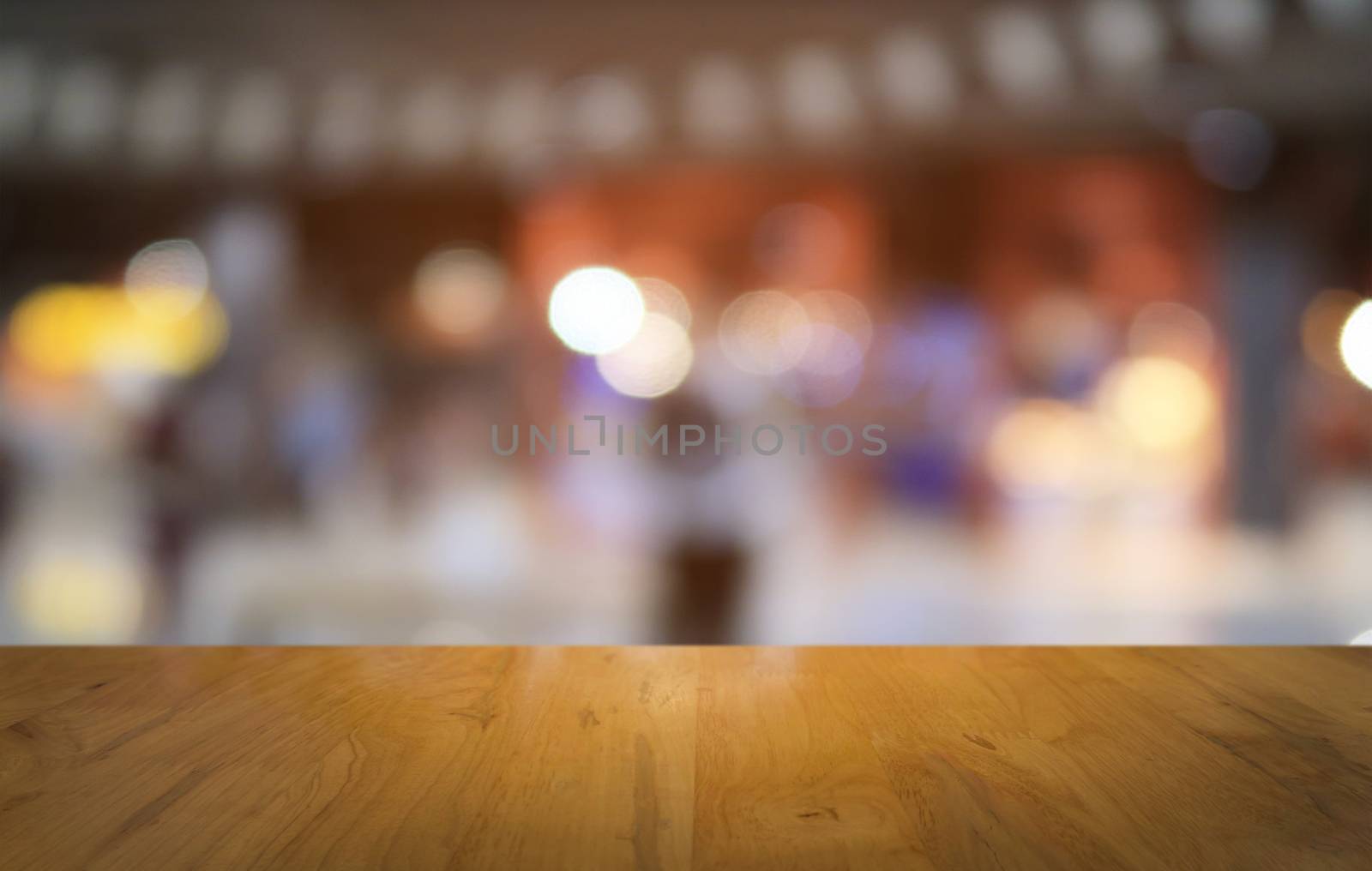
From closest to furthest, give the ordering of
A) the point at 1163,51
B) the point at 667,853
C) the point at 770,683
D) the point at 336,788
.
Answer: the point at 667,853 < the point at 336,788 < the point at 770,683 < the point at 1163,51

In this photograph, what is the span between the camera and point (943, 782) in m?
0.95

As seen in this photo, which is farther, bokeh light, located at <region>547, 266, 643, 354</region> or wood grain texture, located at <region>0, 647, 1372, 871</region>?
bokeh light, located at <region>547, 266, 643, 354</region>

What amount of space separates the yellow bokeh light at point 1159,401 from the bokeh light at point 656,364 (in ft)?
2.24

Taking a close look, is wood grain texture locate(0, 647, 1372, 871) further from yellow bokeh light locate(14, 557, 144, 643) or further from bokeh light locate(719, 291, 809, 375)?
bokeh light locate(719, 291, 809, 375)

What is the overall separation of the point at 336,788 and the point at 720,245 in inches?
42.5

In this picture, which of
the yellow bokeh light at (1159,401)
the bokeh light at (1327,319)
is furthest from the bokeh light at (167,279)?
the bokeh light at (1327,319)

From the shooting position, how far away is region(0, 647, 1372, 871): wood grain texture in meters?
0.81

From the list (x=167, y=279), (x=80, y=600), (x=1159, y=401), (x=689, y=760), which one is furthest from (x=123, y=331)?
(x=1159, y=401)

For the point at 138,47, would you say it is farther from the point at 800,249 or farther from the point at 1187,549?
the point at 1187,549

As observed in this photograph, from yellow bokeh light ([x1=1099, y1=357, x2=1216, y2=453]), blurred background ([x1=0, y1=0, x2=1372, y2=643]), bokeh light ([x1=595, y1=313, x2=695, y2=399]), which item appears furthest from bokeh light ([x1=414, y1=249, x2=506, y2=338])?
yellow bokeh light ([x1=1099, y1=357, x2=1216, y2=453])

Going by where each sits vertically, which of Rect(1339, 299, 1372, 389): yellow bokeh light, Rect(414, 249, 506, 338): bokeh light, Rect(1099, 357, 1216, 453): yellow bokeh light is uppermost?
Rect(414, 249, 506, 338): bokeh light

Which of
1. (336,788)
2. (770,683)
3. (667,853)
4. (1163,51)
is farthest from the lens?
(1163,51)

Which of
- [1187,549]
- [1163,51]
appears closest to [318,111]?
[1163,51]

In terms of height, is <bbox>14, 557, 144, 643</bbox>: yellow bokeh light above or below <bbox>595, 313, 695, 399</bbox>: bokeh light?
below
